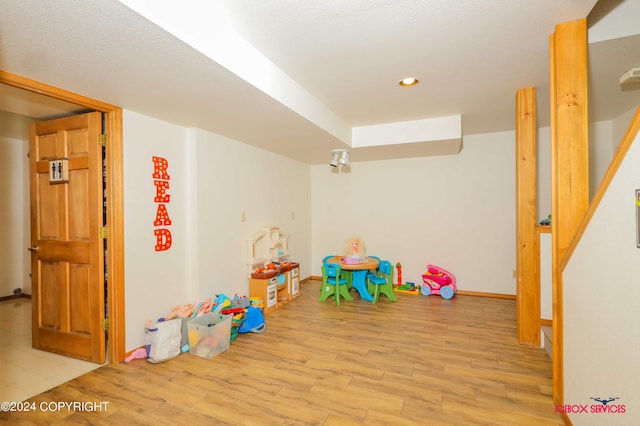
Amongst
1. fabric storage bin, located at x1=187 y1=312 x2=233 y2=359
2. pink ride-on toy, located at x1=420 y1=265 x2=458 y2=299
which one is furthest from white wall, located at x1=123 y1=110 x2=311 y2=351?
pink ride-on toy, located at x1=420 y1=265 x2=458 y2=299

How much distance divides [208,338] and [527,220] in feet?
10.8

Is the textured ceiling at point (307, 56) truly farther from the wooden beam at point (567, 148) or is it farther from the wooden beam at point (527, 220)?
the wooden beam at point (527, 220)

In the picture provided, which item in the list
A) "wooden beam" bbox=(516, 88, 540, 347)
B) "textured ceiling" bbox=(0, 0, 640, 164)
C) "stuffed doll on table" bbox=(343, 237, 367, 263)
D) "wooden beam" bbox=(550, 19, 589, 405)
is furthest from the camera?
"stuffed doll on table" bbox=(343, 237, 367, 263)

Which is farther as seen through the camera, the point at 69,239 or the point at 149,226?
the point at 149,226

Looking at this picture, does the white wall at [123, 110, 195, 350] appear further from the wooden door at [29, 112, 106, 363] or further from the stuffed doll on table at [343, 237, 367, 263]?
the stuffed doll on table at [343, 237, 367, 263]

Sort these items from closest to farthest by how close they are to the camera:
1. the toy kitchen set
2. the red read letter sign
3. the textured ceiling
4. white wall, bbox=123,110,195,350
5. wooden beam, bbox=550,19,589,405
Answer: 1. the textured ceiling
2. wooden beam, bbox=550,19,589,405
3. white wall, bbox=123,110,195,350
4. the red read letter sign
5. the toy kitchen set

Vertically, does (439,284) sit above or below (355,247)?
below

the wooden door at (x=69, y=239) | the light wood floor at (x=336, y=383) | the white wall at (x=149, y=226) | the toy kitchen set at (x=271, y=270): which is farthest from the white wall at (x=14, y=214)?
the toy kitchen set at (x=271, y=270)

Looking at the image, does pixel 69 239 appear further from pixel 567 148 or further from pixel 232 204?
pixel 567 148

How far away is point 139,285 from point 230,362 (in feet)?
3.79

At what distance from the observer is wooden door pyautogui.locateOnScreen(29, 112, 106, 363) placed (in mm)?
2693

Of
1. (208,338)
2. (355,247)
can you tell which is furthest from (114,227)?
(355,247)

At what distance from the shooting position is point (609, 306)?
55.3 inches

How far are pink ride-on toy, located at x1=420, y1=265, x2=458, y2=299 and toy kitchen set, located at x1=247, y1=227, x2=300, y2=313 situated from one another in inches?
81.3
